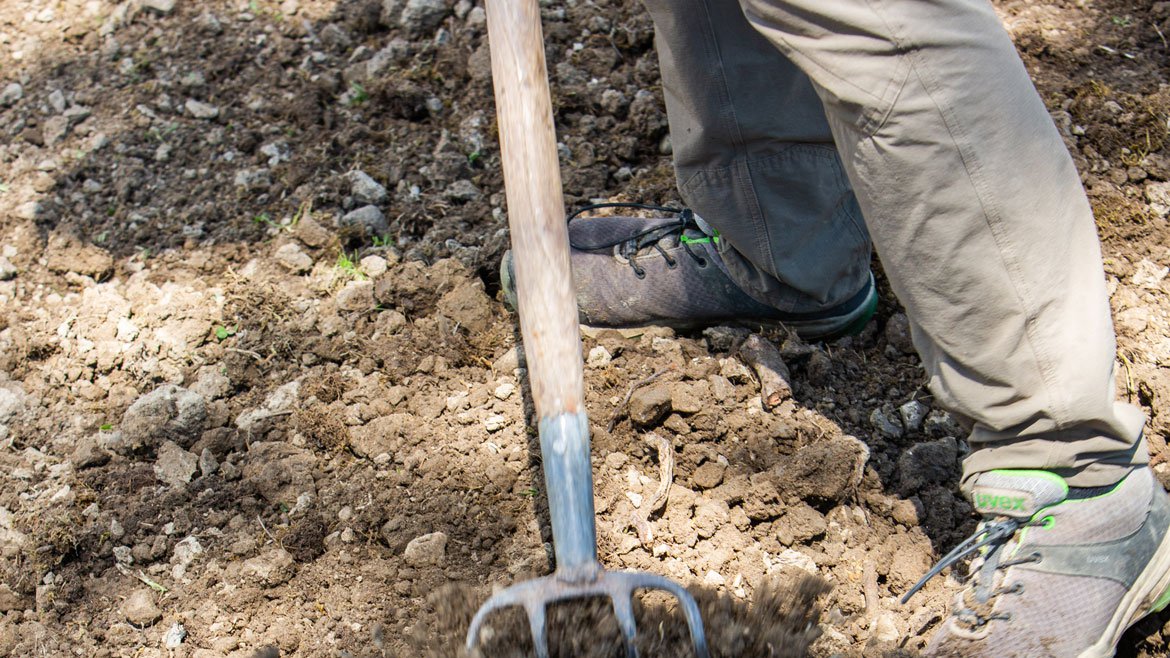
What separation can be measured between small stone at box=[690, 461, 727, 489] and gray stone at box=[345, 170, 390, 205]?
4.18 feet

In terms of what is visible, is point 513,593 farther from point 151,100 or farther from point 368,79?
point 151,100

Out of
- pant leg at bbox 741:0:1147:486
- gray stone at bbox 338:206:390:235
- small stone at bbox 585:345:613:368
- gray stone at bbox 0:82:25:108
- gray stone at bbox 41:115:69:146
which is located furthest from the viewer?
gray stone at bbox 0:82:25:108

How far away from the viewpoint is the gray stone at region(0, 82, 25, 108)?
321 cm

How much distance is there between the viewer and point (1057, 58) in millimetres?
2893

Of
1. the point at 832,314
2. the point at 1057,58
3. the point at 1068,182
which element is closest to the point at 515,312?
the point at 832,314

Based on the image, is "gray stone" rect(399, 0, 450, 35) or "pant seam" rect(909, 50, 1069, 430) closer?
"pant seam" rect(909, 50, 1069, 430)

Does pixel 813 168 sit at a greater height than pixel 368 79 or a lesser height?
greater

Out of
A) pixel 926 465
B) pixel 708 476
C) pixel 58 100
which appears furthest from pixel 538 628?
pixel 58 100

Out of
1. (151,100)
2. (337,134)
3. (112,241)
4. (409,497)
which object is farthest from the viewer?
(151,100)

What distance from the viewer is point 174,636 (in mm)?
1911

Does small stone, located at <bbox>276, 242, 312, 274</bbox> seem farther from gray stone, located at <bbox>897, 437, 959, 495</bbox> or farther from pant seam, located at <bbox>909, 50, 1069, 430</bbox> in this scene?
pant seam, located at <bbox>909, 50, 1069, 430</bbox>

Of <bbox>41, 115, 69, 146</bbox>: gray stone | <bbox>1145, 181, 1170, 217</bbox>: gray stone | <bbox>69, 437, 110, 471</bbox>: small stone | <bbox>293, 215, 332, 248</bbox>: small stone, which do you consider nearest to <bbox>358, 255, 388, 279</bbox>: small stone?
<bbox>293, 215, 332, 248</bbox>: small stone

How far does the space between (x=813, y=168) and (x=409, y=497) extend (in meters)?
1.15

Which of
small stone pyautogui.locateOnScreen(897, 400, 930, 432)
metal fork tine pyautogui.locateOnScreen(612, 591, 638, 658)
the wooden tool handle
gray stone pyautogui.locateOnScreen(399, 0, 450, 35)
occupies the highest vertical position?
the wooden tool handle
